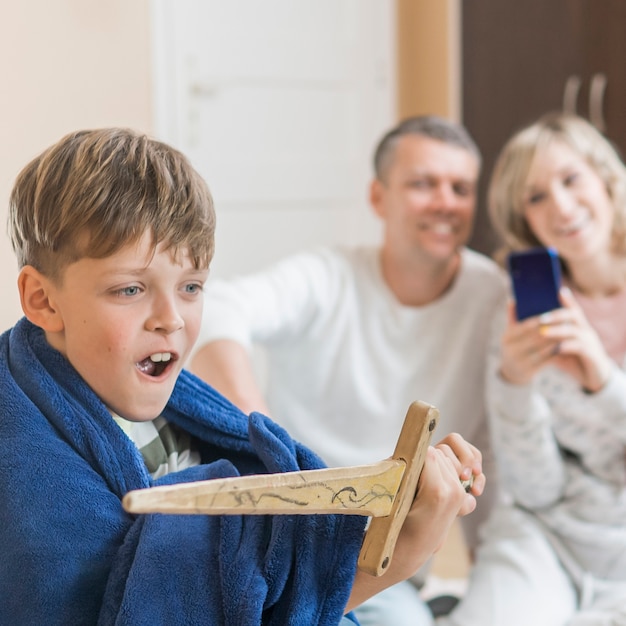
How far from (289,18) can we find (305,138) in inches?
11.6

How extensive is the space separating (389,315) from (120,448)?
731mm

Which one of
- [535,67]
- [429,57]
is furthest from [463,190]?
[429,57]

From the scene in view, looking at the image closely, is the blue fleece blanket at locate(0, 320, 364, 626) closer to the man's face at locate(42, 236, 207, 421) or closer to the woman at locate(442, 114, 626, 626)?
the man's face at locate(42, 236, 207, 421)

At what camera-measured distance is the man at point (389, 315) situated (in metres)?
1.11

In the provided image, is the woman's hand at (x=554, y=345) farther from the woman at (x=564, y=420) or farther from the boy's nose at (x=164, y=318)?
the boy's nose at (x=164, y=318)

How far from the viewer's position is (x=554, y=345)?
105 cm

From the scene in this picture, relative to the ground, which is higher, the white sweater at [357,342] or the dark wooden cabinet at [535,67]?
the dark wooden cabinet at [535,67]

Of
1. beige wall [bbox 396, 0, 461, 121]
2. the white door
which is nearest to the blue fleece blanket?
the white door

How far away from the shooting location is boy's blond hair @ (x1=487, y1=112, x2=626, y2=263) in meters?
1.23

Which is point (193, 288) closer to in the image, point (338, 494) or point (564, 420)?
point (338, 494)

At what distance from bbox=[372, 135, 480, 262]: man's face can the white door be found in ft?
2.50

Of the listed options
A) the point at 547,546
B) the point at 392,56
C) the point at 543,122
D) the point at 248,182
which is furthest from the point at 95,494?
the point at 392,56

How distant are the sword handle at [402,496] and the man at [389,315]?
0.48 meters

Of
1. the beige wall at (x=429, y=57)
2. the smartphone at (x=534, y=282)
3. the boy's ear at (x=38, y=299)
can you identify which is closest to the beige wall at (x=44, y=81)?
the boy's ear at (x=38, y=299)
